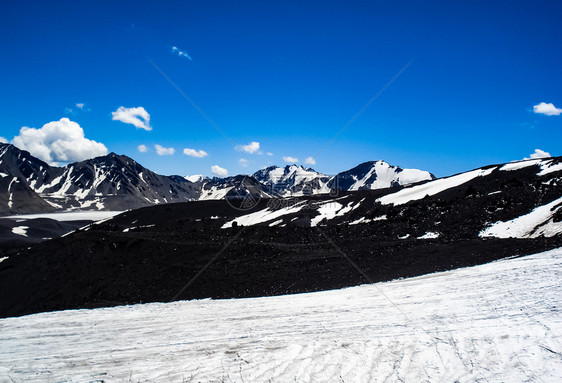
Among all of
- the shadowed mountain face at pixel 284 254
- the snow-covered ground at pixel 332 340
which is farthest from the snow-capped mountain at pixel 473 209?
the snow-covered ground at pixel 332 340

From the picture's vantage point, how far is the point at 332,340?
705cm

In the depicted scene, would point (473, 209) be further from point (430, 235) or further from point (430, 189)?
point (430, 189)

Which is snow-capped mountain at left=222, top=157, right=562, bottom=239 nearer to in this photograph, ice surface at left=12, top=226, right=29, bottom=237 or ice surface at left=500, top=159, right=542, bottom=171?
ice surface at left=500, top=159, right=542, bottom=171

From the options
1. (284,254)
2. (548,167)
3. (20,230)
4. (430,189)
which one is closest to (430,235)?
(284,254)

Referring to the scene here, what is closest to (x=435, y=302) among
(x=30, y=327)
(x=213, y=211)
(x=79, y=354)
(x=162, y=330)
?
(x=162, y=330)

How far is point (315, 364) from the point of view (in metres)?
6.01

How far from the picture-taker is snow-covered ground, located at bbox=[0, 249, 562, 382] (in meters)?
5.70

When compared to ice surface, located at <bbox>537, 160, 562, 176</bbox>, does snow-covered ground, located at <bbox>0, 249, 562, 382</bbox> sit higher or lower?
lower

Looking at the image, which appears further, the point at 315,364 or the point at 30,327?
the point at 30,327

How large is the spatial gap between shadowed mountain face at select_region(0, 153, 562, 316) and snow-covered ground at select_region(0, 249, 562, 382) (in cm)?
668

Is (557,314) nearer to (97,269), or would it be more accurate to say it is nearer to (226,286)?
(226,286)

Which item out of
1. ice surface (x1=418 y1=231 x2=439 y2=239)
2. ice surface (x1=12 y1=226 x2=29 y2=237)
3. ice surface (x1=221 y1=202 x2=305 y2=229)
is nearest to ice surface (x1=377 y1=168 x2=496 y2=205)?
ice surface (x1=221 y1=202 x2=305 y2=229)

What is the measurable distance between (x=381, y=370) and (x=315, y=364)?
111 centimetres

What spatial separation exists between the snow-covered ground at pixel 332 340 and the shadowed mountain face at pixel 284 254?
6.68 m
